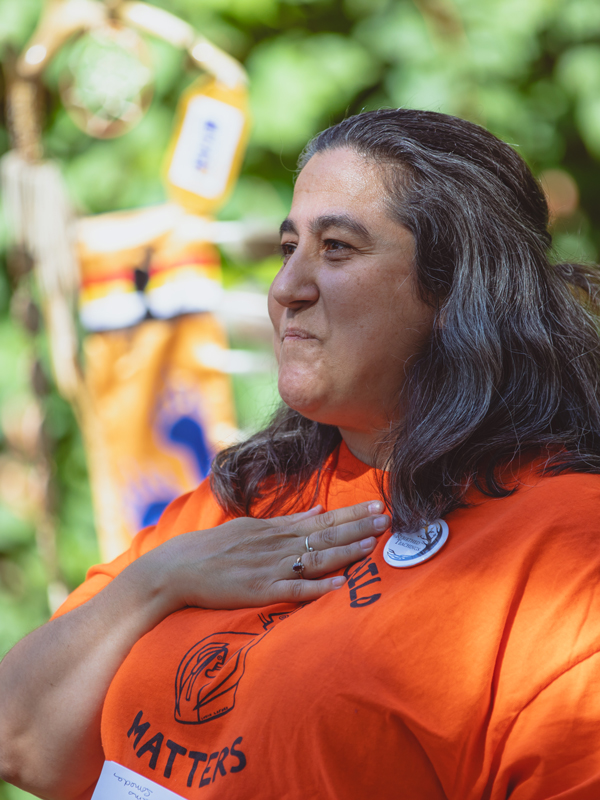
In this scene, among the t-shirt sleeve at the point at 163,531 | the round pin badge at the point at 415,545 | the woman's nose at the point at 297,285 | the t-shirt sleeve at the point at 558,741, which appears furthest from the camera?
the t-shirt sleeve at the point at 163,531

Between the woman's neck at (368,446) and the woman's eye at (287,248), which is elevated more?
the woman's eye at (287,248)

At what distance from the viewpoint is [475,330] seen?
142 cm

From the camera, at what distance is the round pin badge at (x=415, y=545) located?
1.25 m

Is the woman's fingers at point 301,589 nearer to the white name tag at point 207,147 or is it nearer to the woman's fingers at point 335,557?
the woman's fingers at point 335,557

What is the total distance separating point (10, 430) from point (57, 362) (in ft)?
1.19

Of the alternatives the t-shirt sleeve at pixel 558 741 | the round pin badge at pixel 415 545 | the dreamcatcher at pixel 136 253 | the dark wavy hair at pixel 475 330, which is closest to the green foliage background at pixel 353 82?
the dreamcatcher at pixel 136 253

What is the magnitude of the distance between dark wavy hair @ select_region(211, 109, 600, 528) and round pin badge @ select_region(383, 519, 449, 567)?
20 mm

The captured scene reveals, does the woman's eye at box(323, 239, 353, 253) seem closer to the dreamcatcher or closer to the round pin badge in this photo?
the round pin badge

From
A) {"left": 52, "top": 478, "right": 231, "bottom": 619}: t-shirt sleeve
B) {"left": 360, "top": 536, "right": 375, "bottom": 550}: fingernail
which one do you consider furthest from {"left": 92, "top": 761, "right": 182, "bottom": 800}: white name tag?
{"left": 360, "top": 536, "right": 375, "bottom": 550}: fingernail

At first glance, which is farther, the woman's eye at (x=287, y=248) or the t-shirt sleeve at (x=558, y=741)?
the woman's eye at (x=287, y=248)

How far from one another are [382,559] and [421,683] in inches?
9.6

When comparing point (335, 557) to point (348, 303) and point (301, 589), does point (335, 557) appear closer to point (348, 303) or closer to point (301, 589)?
point (301, 589)

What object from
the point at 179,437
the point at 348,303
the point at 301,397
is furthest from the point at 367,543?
the point at 179,437

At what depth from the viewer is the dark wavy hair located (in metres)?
1.36
